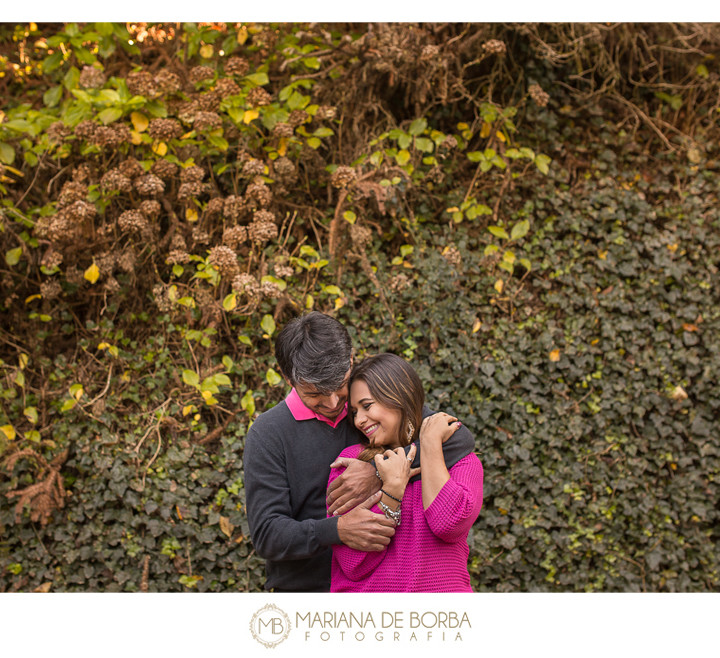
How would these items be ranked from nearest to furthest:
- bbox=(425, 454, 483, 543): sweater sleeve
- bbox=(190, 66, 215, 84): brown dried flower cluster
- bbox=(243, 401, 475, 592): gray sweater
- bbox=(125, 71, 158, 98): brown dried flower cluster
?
bbox=(425, 454, 483, 543): sweater sleeve, bbox=(243, 401, 475, 592): gray sweater, bbox=(125, 71, 158, 98): brown dried flower cluster, bbox=(190, 66, 215, 84): brown dried flower cluster

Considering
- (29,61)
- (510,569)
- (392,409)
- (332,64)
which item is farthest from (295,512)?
(29,61)

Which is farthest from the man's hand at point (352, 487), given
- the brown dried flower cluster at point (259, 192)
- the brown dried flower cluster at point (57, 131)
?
the brown dried flower cluster at point (57, 131)

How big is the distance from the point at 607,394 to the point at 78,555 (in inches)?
138

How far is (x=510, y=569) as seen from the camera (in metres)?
3.74

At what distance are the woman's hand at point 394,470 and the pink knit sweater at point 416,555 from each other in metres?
0.08

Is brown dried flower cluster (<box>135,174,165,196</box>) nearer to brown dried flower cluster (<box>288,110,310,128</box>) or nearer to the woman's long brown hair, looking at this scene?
brown dried flower cluster (<box>288,110,310,128</box>)

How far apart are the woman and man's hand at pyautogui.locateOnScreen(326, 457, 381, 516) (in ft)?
0.13

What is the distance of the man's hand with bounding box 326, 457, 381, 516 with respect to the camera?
1.90 meters

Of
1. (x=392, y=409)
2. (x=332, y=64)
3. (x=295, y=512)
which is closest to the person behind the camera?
(x=392, y=409)

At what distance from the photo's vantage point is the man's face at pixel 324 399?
1.98 meters

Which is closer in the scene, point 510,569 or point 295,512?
point 295,512

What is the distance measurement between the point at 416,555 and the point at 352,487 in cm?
30

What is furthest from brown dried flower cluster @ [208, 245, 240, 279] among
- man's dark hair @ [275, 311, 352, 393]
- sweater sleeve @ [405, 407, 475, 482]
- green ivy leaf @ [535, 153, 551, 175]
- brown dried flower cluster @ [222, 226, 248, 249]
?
green ivy leaf @ [535, 153, 551, 175]
